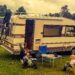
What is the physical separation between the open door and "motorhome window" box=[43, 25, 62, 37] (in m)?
0.87

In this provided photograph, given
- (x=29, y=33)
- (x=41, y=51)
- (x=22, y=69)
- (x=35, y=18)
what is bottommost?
(x=22, y=69)

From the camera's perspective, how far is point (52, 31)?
19438 millimetres

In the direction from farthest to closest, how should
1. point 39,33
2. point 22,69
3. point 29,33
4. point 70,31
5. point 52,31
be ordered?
point 70,31 → point 52,31 → point 29,33 → point 39,33 → point 22,69

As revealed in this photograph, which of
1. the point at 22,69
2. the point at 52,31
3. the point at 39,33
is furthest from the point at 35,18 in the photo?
the point at 22,69

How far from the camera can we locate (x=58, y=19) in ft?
64.5

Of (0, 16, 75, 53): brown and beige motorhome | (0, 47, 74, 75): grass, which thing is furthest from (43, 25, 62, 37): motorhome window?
(0, 47, 74, 75): grass

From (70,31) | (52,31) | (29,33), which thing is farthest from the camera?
(70,31)

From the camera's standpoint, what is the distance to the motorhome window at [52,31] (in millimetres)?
19161

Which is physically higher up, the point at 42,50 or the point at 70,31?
the point at 70,31

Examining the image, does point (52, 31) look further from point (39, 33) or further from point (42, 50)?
point (42, 50)

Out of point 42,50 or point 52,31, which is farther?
point 52,31

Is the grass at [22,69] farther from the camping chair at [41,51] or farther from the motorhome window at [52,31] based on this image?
the motorhome window at [52,31]

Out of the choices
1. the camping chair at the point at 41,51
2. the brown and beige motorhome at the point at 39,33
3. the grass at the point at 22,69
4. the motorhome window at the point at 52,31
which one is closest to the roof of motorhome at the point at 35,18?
the brown and beige motorhome at the point at 39,33

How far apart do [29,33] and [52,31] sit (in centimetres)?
153
